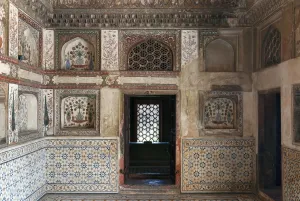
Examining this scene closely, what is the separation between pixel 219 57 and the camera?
18.5 ft

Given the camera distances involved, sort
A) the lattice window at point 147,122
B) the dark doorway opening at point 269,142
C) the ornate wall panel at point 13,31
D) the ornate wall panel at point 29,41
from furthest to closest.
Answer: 1. the lattice window at point 147,122
2. the dark doorway opening at point 269,142
3. the ornate wall panel at point 29,41
4. the ornate wall panel at point 13,31

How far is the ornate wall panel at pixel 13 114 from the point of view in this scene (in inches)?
162

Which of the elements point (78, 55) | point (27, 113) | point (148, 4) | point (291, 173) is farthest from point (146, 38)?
point (291, 173)

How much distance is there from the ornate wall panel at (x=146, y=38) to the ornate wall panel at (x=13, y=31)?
1.78 meters

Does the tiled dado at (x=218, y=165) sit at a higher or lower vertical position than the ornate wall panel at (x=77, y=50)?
lower

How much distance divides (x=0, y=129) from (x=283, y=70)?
147 inches

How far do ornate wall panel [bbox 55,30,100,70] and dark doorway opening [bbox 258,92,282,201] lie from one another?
2897 mm

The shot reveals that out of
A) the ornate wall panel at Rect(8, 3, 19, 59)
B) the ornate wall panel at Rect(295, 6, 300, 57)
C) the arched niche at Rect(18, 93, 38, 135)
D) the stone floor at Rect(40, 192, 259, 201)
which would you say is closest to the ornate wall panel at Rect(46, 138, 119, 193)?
the stone floor at Rect(40, 192, 259, 201)

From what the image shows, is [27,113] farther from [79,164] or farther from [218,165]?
[218,165]

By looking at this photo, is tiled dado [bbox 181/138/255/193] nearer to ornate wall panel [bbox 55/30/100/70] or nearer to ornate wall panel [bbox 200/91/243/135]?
ornate wall panel [bbox 200/91/243/135]

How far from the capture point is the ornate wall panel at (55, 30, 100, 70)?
5.53 meters

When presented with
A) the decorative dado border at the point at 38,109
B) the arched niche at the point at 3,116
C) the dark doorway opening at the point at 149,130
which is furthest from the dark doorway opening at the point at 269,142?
the arched niche at the point at 3,116

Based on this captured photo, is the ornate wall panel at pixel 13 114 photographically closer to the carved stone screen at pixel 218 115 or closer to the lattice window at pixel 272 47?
Result: the carved stone screen at pixel 218 115

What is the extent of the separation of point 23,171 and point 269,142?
380cm
